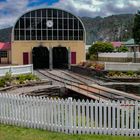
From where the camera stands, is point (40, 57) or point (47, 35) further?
point (40, 57)

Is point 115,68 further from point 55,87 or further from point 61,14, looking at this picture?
point 61,14

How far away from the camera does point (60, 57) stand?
55.0 meters

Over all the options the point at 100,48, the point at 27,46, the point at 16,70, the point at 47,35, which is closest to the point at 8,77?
the point at 16,70

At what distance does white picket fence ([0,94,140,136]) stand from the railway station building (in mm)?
38086

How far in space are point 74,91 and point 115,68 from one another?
35.6 ft

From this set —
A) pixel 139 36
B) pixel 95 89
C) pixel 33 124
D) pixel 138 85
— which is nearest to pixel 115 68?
pixel 138 85

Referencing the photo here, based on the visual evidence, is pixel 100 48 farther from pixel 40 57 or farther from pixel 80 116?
pixel 80 116

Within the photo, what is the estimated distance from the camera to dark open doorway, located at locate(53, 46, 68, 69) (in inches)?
2119

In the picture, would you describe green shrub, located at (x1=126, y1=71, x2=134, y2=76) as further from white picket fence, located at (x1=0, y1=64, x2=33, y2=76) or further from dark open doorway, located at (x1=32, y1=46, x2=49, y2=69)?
dark open doorway, located at (x1=32, y1=46, x2=49, y2=69)

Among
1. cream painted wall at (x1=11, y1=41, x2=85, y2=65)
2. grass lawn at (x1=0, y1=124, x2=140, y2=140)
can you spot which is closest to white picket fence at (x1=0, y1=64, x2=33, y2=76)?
grass lawn at (x1=0, y1=124, x2=140, y2=140)

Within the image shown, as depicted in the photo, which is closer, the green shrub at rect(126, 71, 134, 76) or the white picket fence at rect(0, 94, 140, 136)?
the white picket fence at rect(0, 94, 140, 136)

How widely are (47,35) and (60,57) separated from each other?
4.81m

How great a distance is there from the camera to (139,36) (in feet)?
152

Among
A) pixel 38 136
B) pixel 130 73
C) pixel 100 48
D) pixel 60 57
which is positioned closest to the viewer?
Answer: pixel 38 136
